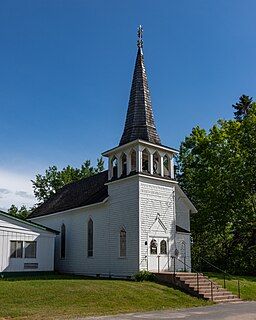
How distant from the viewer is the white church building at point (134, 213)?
81.6 feet

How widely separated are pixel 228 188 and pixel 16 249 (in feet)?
57.9

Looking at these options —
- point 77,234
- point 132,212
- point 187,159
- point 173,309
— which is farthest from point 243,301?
point 187,159

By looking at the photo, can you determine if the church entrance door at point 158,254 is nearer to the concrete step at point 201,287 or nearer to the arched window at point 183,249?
the concrete step at point 201,287

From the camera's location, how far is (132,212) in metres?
25.0

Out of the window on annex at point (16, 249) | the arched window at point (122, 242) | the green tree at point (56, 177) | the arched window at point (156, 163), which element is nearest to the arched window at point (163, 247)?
the arched window at point (122, 242)

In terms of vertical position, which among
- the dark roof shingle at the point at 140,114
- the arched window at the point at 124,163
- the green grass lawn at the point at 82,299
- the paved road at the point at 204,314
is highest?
the dark roof shingle at the point at 140,114

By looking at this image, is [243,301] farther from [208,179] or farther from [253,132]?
[253,132]

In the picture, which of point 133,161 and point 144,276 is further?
point 133,161

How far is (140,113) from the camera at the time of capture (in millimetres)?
28391

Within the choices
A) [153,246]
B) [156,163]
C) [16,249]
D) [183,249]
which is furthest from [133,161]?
[16,249]

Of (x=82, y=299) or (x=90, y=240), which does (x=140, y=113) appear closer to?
(x=90, y=240)

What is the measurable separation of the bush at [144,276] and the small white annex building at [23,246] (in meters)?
8.58

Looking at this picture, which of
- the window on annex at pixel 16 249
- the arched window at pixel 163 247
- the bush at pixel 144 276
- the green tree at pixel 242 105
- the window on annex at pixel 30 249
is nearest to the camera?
the bush at pixel 144 276

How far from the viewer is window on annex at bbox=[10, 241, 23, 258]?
26.8 meters
